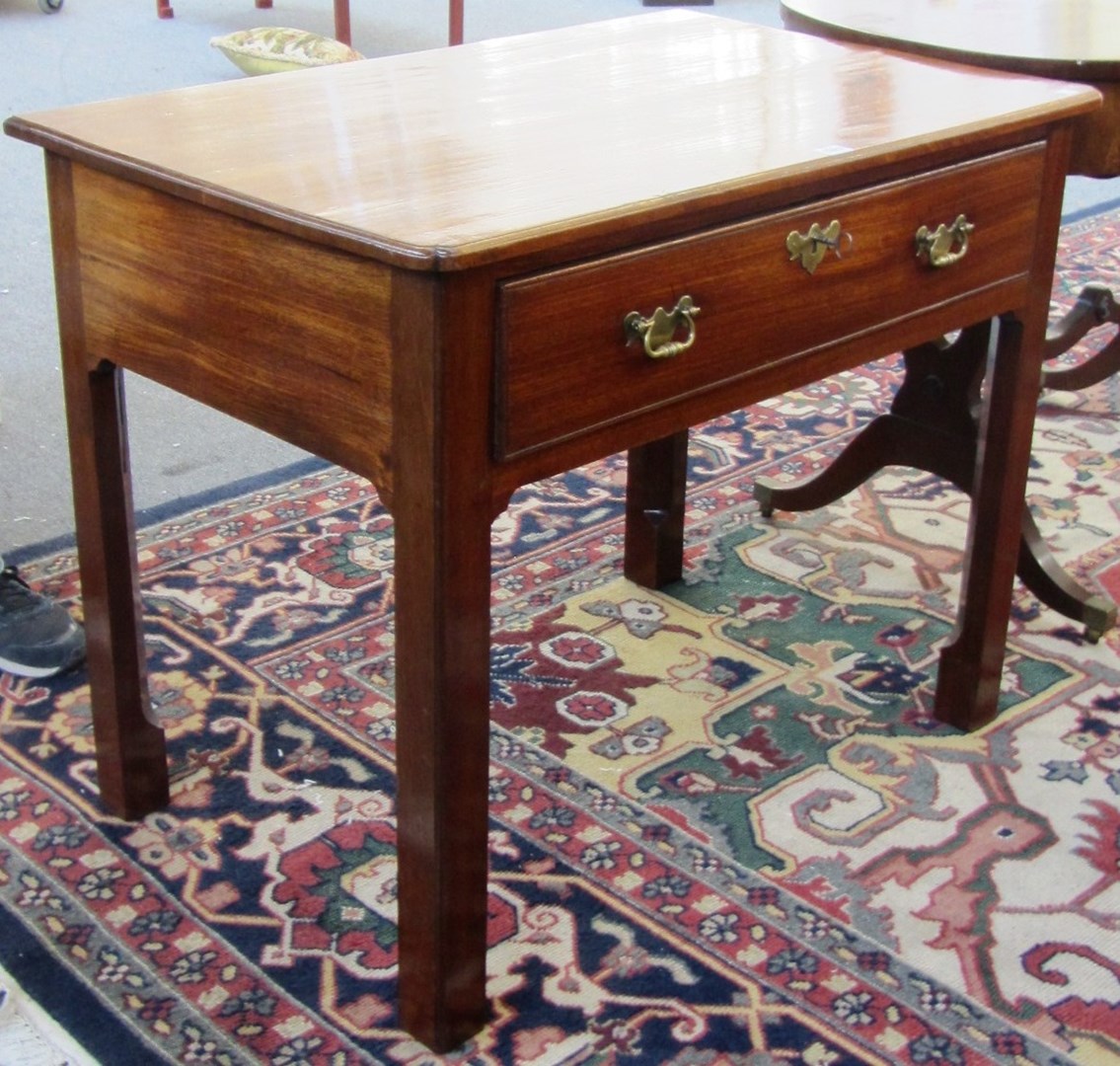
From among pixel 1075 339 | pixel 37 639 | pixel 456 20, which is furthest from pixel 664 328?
pixel 456 20

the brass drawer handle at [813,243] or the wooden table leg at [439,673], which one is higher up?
the brass drawer handle at [813,243]

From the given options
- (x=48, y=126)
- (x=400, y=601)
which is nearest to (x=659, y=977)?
(x=400, y=601)

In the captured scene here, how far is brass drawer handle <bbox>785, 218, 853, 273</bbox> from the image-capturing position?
4.44 feet

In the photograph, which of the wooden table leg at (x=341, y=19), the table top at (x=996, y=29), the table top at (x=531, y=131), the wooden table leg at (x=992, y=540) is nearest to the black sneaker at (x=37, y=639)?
the table top at (x=531, y=131)

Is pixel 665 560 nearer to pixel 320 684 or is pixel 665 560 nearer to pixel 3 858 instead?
pixel 320 684

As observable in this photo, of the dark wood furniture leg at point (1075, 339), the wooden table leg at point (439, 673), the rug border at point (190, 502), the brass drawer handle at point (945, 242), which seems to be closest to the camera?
the wooden table leg at point (439, 673)

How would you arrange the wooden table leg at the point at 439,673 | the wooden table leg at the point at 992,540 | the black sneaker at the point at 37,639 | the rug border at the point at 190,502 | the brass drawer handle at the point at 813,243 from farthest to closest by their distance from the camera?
the rug border at the point at 190,502 < the black sneaker at the point at 37,639 < the wooden table leg at the point at 992,540 < the brass drawer handle at the point at 813,243 < the wooden table leg at the point at 439,673

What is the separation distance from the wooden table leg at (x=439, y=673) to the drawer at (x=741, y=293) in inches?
2.1

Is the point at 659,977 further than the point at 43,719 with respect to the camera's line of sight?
No

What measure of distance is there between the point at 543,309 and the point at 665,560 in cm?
106

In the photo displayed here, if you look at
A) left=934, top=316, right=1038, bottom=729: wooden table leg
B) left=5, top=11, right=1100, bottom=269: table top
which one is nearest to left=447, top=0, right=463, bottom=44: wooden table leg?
left=5, top=11, right=1100, bottom=269: table top

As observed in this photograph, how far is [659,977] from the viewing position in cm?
147

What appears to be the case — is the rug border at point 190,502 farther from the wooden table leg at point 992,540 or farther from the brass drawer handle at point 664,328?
the brass drawer handle at point 664,328

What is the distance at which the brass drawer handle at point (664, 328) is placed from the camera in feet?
4.02
